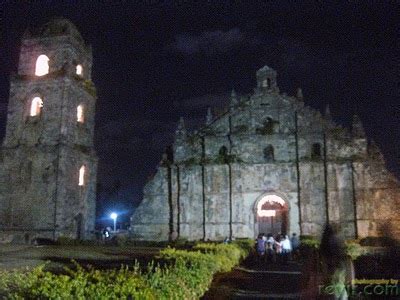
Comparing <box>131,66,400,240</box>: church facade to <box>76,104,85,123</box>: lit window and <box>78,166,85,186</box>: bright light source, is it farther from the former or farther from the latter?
<box>76,104,85,123</box>: lit window

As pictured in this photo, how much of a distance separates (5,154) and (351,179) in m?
27.1

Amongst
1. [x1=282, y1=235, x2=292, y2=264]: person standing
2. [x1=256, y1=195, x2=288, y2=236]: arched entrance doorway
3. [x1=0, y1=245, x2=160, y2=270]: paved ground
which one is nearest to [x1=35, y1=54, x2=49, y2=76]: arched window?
[x1=0, y1=245, x2=160, y2=270]: paved ground

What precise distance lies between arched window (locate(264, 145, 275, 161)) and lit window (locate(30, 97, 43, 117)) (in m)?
18.6

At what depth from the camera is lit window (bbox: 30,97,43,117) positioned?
35.1 m

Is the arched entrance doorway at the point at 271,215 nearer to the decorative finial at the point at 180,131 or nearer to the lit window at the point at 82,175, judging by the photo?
the decorative finial at the point at 180,131

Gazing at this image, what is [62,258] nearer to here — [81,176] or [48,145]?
[48,145]

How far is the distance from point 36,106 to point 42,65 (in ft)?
12.0

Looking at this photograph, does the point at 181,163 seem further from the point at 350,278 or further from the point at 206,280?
the point at 350,278

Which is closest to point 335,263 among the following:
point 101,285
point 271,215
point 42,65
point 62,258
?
point 101,285

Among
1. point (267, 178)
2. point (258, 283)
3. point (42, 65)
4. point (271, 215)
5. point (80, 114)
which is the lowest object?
point (258, 283)

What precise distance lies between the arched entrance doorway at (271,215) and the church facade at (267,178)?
8cm

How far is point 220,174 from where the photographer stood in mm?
33219

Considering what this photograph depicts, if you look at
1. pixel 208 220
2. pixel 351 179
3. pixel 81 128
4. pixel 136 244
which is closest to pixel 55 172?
pixel 81 128

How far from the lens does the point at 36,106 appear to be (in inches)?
1391
